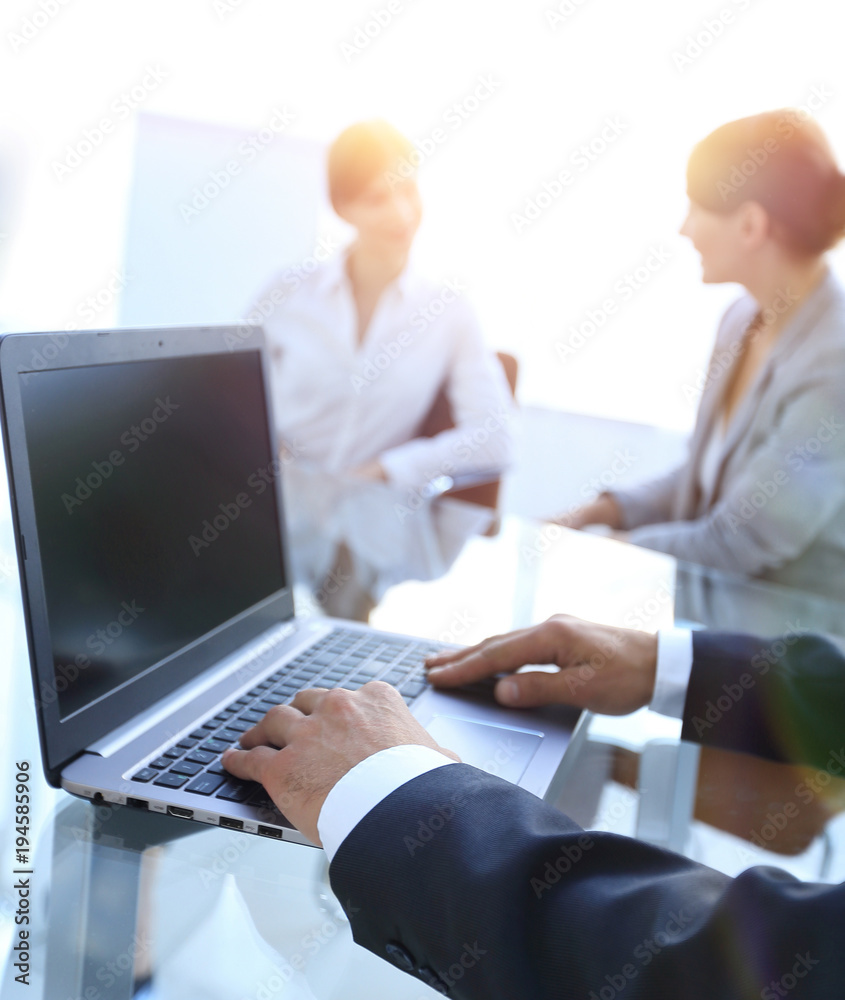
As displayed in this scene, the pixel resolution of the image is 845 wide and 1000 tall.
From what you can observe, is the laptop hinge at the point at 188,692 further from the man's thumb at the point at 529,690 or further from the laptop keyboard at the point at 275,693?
the man's thumb at the point at 529,690

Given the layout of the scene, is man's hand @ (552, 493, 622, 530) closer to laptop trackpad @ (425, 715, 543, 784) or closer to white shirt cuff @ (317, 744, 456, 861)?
laptop trackpad @ (425, 715, 543, 784)

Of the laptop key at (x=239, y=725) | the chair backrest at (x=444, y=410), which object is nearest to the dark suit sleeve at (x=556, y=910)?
the laptop key at (x=239, y=725)

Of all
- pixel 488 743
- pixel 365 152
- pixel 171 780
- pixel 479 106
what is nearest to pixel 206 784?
pixel 171 780

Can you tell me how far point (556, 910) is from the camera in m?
0.48

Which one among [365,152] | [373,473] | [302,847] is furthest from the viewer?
[365,152]

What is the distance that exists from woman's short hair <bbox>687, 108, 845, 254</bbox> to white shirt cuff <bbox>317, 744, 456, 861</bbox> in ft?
5.40

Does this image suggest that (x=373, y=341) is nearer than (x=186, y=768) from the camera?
No

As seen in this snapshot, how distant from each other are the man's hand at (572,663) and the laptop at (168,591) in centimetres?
3

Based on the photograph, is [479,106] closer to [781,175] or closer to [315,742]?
[781,175]

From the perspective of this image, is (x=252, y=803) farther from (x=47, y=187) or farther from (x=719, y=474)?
(x=47, y=187)

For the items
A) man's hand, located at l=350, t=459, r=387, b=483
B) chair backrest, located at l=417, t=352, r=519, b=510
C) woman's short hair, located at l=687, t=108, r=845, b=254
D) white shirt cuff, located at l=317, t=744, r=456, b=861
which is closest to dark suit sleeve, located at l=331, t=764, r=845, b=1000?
white shirt cuff, located at l=317, t=744, r=456, b=861

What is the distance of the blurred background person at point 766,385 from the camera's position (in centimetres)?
169

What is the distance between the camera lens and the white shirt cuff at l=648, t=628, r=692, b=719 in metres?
0.87

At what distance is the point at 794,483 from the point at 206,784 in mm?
1397
